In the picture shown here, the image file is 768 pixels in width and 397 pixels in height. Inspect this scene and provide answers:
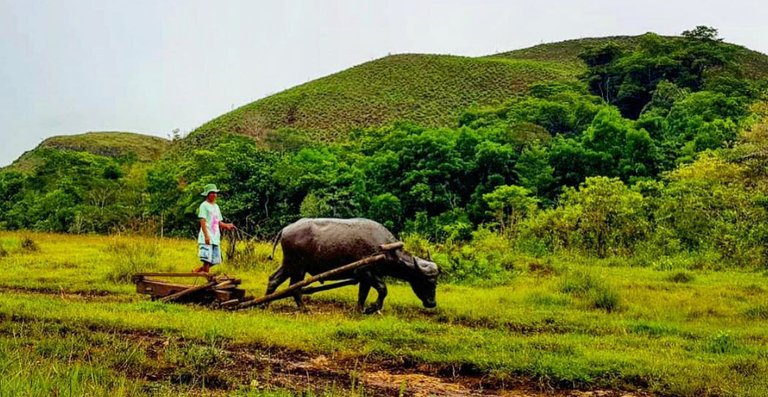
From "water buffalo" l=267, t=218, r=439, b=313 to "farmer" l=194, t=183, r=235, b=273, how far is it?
56.8 inches

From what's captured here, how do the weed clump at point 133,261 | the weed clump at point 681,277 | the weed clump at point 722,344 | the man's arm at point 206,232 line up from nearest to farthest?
the weed clump at point 722,344, the man's arm at point 206,232, the weed clump at point 133,261, the weed clump at point 681,277

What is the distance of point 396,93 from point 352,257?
73.7m

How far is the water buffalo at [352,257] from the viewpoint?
36.2ft

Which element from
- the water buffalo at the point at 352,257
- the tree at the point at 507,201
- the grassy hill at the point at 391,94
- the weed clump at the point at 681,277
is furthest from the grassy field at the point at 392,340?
the grassy hill at the point at 391,94

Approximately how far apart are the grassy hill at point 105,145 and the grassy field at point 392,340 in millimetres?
84181

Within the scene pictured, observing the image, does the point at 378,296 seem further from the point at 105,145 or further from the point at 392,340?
the point at 105,145

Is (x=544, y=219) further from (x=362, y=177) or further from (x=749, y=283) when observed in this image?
(x=362, y=177)

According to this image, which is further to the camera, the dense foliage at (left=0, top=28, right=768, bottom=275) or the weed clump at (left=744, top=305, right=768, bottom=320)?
the dense foliage at (left=0, top=28, right=768, bottom=275)

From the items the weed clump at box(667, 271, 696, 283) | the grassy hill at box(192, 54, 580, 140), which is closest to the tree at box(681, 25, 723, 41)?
the grassy hill at box(192, 54, 580, 140)

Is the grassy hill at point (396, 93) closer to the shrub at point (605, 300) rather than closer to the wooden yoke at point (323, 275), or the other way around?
the shrub at point (605, 300)

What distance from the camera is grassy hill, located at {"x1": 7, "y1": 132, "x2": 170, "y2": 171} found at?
94.4m

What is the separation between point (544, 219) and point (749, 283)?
27.6ft

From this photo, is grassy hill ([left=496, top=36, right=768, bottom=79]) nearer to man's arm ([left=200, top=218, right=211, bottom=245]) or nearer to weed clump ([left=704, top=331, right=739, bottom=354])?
man's arm ([left=200, top=218, right=211, bottom=245])

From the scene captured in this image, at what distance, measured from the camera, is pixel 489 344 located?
859 cm
